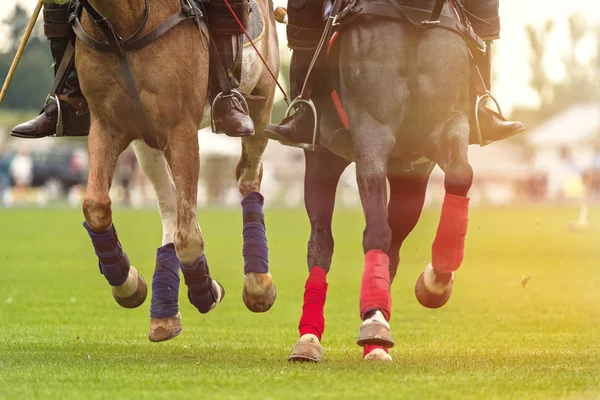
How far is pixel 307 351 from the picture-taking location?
8.41 m

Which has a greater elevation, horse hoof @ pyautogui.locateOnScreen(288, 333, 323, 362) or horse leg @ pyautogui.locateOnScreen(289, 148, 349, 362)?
horse leg @ pyautogui.locateOnScreen(289, 148, 349, 362)

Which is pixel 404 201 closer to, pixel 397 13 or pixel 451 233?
pixel 451 233

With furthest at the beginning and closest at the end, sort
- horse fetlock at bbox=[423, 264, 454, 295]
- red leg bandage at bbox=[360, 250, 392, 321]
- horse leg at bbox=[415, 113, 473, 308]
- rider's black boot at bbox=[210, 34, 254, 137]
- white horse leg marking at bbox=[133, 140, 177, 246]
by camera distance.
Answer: white horse leg marking at bbox=[133, 140, 177, 246], rider's black boot at bbox=[210, 34, 254, 137], horse fetlock at bbox=[423, 264, 454, 295], horse leg at bbox=[415, 113, 473, 308], red leg bandage at bbox=[360, 250, 392, 321]

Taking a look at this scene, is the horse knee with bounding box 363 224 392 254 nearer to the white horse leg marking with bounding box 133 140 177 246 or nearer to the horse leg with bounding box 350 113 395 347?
the horse leg with bounding box 350 113 395 347

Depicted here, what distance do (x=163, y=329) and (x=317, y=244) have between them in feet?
4.19

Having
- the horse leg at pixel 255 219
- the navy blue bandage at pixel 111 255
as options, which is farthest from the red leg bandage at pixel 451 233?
the navy blue bandage at pixel 111 255

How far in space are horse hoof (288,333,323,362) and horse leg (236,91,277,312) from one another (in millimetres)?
1422

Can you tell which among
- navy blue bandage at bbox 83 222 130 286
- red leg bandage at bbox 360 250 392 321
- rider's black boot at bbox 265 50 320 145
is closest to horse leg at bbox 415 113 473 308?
red leg bandage at bbox 360 250 392 321

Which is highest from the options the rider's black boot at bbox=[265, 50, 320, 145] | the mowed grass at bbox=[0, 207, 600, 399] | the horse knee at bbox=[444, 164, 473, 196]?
the rider's black boot at bbox=[265, 50, 320, 145]

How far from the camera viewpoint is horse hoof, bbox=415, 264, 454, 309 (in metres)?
8.55

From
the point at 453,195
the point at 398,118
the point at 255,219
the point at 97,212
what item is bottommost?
the point at 255,219

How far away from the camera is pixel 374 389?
7.09 meters

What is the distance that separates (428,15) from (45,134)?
2.85m

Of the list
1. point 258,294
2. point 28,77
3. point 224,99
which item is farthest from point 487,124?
point 28,77
